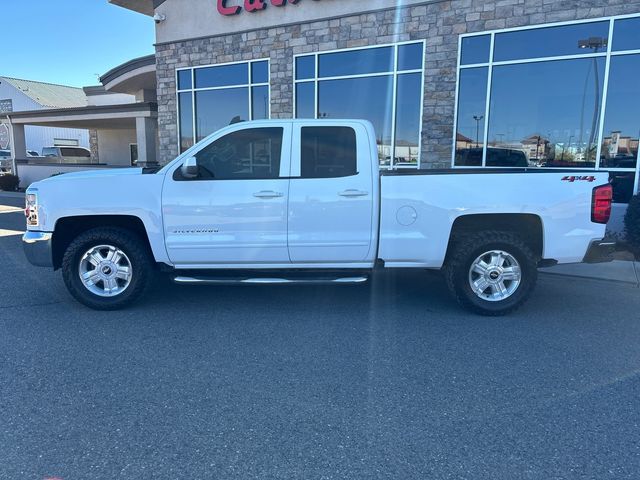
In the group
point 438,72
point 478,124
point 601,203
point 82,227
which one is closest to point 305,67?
point 438,72

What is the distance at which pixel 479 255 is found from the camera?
16.7ft

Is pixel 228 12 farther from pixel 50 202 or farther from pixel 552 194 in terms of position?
pixel 552 194

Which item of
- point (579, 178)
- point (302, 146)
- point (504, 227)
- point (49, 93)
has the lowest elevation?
point (504, 227)

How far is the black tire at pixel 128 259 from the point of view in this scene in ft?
16.7

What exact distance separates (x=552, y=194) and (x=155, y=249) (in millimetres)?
4199

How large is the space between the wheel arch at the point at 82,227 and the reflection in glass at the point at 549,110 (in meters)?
7.98

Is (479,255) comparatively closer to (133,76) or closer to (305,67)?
(305,67)

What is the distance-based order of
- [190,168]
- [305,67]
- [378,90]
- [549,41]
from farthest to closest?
[305,67] < [378,90] < [549,41] < [190,168]

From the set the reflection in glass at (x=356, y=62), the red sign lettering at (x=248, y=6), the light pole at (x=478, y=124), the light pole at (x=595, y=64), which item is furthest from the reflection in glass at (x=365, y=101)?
the light pole at (x=595, y=64)

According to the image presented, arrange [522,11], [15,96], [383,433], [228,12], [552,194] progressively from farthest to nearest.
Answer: [15,96] < [228,12] < [522,11] < [552,194] < [383,433]

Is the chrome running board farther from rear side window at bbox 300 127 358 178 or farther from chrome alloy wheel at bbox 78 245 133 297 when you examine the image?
rear side window at bbox 300 127 358 178

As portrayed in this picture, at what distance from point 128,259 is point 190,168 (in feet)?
4.12

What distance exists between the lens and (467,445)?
287 centimetres

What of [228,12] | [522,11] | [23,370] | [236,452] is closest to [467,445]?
[236,452]
